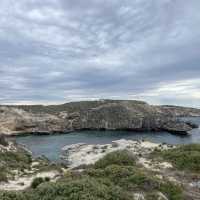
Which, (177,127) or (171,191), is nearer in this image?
(171,191)

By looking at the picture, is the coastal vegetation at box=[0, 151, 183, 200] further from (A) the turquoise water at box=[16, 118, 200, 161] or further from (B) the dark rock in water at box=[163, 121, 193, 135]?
(B) the dark rock in water at box=[163, 121, 193, 135]

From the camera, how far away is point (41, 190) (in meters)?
11.9

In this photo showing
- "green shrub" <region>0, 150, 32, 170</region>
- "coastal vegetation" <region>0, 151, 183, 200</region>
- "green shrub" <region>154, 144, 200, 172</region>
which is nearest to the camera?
"coastal vegetation" <region>0, 151, 183, 200</region>

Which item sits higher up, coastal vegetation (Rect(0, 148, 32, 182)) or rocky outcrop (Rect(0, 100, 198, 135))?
rocky outcrop (Rect(0, 100, 198, 135))

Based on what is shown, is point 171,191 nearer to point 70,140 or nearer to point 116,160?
point 116,160

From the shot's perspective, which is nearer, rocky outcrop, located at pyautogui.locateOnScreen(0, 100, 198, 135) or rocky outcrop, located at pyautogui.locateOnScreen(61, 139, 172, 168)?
rocky outcrop, located at pyautogui.locateOnScreen(61, 139, 172, 168)

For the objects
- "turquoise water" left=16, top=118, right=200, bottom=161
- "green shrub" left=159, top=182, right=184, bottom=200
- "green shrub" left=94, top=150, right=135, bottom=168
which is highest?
"green shrub" left=159, top=182, right=184, bottom=200

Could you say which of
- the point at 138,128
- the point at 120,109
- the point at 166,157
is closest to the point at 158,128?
the point at 138,128

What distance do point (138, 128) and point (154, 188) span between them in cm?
9341

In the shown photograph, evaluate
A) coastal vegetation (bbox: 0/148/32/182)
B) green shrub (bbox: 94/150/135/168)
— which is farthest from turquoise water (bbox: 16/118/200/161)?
green shrub (bbox: 94/150/135/168)

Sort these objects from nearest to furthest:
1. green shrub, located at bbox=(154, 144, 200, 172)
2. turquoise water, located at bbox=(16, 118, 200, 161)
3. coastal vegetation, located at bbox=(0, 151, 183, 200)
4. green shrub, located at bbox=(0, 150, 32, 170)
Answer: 1. coastal vegetation, located at bbox=(0, 151, 183, 200)
2. green shrub, located at bbox=(154, 144, 200, 172)
3. green shrub, located at bbox=(0, 150, 32, 170)
4. turquoise water, located at bbox=(16, 118, 200, 161)

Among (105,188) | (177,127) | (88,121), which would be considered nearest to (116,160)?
(105,188)

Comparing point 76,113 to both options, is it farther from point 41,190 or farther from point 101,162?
point 41,190

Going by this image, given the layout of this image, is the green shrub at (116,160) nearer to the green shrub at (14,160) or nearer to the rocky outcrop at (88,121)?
the green shrub at (14,160)
